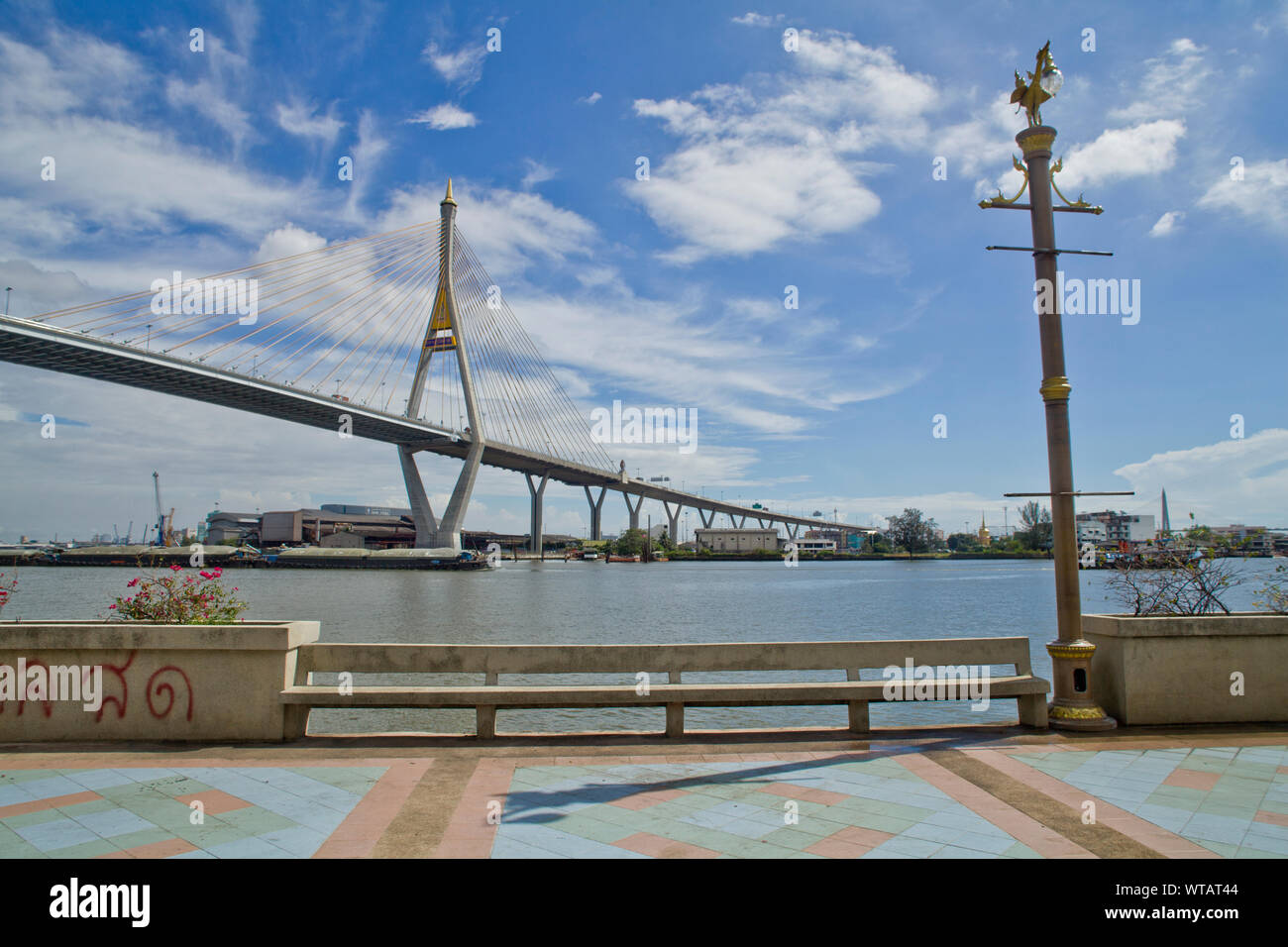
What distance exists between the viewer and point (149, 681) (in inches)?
256

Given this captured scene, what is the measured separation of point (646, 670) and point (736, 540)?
176 metres

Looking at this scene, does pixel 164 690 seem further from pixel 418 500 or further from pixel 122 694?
pixel 418 500

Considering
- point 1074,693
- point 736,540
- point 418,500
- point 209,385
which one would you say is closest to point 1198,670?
point 1074,693

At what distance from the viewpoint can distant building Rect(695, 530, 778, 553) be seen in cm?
17912

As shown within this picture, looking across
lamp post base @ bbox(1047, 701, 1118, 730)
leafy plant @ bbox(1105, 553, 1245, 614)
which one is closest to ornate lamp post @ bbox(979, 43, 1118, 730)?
lamp post base @ bbox(1047, 701, 1118, 730)

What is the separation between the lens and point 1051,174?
25.7 ft

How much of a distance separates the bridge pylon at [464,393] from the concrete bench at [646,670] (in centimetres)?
6220

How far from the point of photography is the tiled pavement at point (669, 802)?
432 centimetres

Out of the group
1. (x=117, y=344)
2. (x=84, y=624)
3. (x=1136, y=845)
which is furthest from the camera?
(x=117, y=344)

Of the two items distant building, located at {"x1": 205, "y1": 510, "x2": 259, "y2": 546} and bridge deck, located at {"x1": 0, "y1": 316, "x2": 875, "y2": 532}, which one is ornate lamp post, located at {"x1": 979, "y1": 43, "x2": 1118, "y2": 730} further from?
distant building, located at {"x1": 205, "y1": 510, "x2": 259, "y2": 546}
